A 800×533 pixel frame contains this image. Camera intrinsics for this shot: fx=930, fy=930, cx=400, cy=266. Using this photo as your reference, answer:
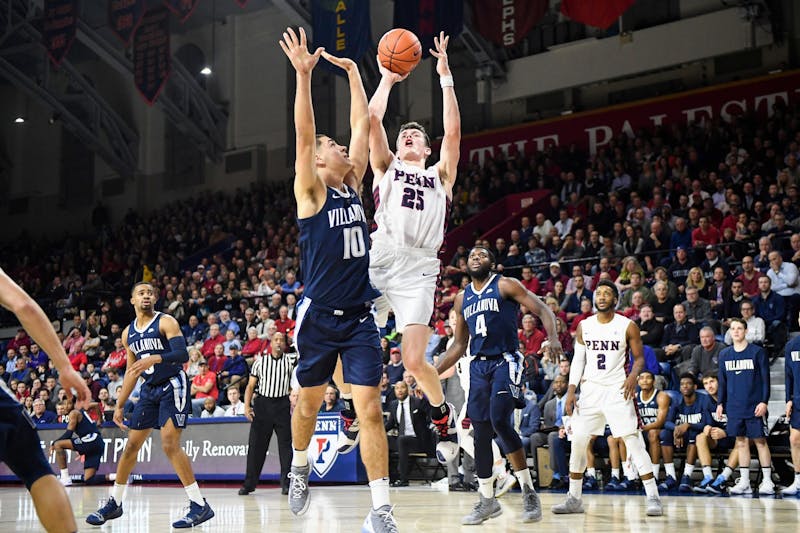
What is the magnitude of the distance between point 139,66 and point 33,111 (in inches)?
416

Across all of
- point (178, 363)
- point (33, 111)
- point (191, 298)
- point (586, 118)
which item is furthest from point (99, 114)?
point (178, 363)

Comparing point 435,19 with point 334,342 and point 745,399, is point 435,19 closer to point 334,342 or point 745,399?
point 745,399

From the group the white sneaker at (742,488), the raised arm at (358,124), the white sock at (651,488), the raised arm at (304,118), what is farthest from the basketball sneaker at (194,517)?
the white sneaker at (742,488)

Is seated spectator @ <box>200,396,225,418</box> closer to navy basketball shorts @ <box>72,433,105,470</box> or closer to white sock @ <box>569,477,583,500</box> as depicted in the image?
navy basketball shorts @ <box>72,433,105,470</box>

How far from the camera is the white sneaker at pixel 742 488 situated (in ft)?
36.2

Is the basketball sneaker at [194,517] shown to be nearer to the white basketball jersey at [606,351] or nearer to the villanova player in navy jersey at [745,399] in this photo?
the white basketball jersey at [606,351]

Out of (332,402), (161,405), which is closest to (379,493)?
(161,405)

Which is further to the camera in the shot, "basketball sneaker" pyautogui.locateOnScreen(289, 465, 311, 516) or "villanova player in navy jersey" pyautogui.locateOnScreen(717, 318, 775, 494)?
"villanova player in navy jersey" pyautogui.locateOnScreen(717, 318, 775, 494)

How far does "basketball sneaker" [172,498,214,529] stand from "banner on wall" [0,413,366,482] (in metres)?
5.69

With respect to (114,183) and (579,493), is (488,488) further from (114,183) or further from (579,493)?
(114,183)

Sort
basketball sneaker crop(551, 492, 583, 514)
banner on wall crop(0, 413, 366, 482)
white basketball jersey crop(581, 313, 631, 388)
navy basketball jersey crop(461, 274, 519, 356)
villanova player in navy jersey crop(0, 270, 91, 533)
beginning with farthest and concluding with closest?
banner on wall crop(0, 413, 366, 482), white basketball jersey crop(581, 313, 631, 388), basketball sneaker crop(551, 492, 583, 514), navy basketball jersey crop(461, 274, 519, 356), villanova player in navy jersey crop(0, 270, 91, 533)

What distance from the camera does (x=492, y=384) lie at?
8.06 metres

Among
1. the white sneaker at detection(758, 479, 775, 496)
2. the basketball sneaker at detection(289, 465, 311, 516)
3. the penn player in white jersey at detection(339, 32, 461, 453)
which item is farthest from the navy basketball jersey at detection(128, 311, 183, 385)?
the white sneaker at detection(758, 479, 775, 496)

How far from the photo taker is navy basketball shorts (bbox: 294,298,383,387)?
19.5 feet
